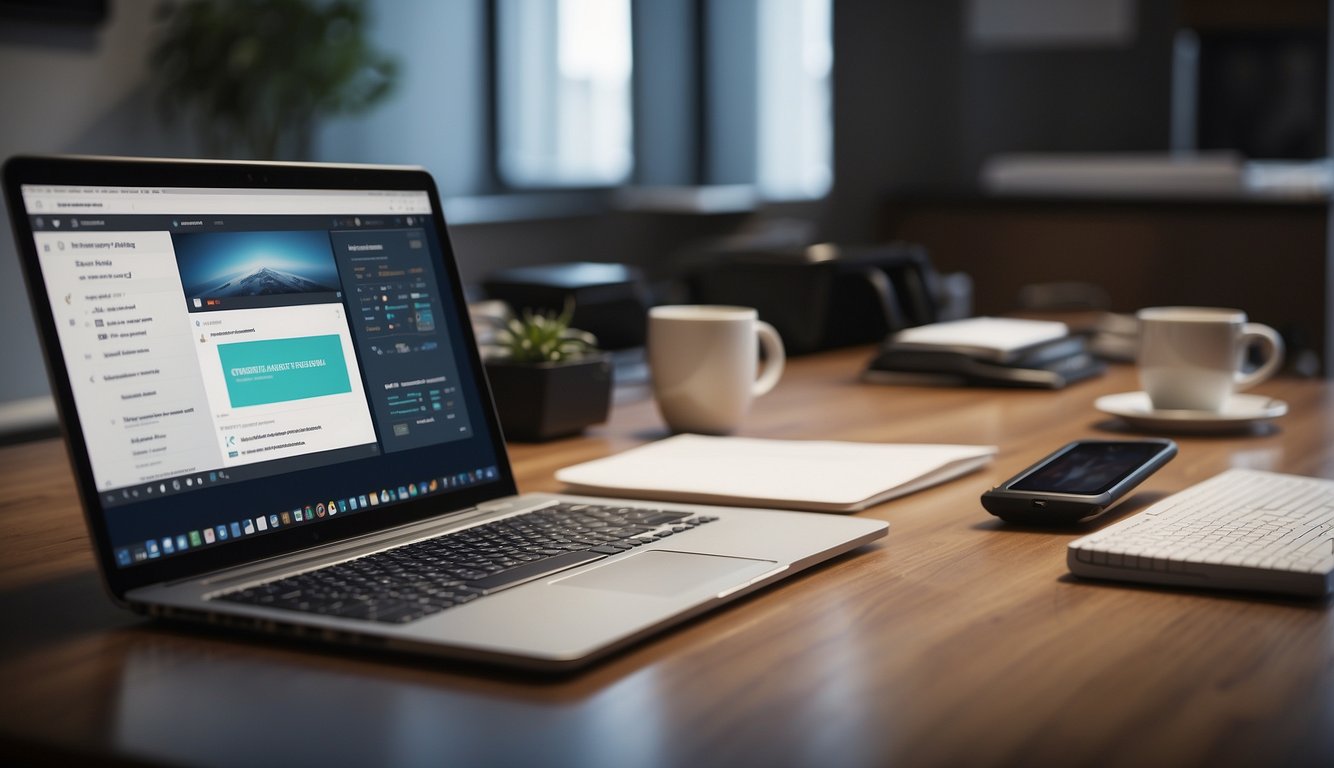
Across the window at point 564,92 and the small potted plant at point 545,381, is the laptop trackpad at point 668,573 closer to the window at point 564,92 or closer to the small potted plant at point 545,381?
the small potted plant at point 545,381

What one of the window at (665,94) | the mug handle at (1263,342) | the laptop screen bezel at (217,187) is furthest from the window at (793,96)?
the laptop screen bezel at (217,187)

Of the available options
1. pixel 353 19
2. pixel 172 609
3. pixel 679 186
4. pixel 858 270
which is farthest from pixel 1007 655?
pixel 679 186

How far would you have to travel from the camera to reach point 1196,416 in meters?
1.44

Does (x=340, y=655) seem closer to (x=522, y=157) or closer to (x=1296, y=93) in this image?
(x=522, y=157)

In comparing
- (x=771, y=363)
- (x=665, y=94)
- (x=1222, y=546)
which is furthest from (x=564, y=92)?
(x=1222, y=546)

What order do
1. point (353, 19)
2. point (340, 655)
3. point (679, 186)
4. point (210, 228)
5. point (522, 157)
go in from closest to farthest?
point (340, 655) → point (210, 228) → point (353, 19) → point (522, 157) → point (679, 186)

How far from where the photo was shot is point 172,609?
745 millimetres

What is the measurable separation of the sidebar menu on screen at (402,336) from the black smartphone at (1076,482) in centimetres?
40

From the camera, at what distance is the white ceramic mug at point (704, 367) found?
138 cm

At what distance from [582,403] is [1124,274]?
11.0 feet

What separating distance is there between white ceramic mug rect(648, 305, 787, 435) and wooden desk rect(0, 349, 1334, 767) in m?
0.47

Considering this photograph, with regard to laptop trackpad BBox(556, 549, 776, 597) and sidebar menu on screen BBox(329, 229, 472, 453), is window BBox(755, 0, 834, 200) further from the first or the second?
laptop trackpad BBox(556, 549, 776, 597)

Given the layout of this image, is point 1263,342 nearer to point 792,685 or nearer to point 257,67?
point 792,685

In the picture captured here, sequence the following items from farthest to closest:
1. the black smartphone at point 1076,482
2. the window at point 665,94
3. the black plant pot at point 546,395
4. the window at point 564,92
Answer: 1. the window at point 665,94
2. the window at point 564,92
3. the black plant pot at point 546,395
4. the black smartphone at point 1076,482
